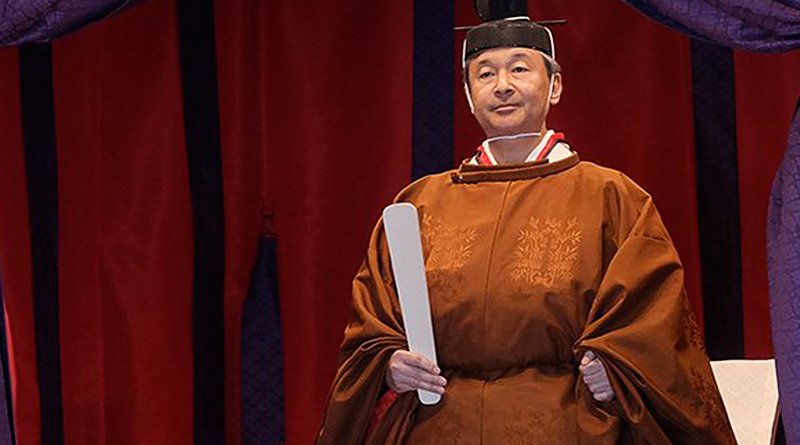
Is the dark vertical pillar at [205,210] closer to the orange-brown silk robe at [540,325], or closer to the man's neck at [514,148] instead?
the orange-brown silk robe at [540,325]

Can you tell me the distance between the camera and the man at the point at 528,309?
8.94ft

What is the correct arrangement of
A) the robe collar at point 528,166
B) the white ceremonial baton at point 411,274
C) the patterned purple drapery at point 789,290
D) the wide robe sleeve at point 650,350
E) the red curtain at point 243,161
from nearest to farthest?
the patterned purple drapery at point 789,290 < the wide robe sleeve at point 650,350 < the white ceremonial baton at point 411,274 < the robe collar at point 528,166 < the red curtain at point 243,161

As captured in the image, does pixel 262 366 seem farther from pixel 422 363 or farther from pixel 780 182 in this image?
pixel 780 182

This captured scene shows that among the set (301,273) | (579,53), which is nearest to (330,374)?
(301,273)

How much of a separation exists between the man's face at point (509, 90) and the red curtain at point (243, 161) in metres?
0.64

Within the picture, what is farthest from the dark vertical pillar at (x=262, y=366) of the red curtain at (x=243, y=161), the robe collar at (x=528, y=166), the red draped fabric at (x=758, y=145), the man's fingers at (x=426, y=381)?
the red draped fabric at (x=758, y=145)

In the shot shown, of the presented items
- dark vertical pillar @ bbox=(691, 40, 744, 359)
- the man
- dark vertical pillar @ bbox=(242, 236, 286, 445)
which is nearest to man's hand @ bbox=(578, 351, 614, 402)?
the man

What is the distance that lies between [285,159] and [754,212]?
3.74 ft

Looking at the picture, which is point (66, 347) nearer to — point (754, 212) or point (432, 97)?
point (432, 97)

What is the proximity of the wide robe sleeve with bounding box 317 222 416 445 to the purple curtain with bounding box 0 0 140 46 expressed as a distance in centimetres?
75

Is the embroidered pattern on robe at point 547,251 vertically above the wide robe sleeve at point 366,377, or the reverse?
the embroidered pattern on robe at point 547,251

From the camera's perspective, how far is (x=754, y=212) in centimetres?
357

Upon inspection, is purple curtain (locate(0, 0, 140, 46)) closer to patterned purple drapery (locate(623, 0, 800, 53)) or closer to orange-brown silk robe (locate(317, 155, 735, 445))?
orange-brown silk robe (locate(317, 155, 735, 445))

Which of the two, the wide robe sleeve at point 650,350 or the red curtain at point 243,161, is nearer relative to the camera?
the wide robe sleeve at point 650,350
